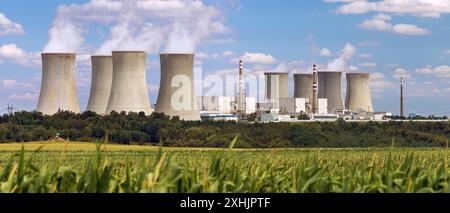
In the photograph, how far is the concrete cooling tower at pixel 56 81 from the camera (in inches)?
1994

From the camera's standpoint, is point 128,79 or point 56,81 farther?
point 56,81

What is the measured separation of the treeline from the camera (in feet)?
177

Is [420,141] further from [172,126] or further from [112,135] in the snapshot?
[112,135]

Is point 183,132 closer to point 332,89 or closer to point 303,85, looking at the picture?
point 332,89

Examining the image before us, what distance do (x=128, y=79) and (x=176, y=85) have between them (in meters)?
3.29

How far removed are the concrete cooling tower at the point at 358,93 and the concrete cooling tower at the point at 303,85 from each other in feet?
14.5

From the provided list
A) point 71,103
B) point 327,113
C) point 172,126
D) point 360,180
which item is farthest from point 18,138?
point 360,180

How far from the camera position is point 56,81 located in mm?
50719

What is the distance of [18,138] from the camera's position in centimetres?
5294

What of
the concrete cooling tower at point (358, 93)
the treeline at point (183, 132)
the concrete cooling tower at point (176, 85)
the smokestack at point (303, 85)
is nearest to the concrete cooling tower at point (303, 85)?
the smokestack at point (303, 85)
